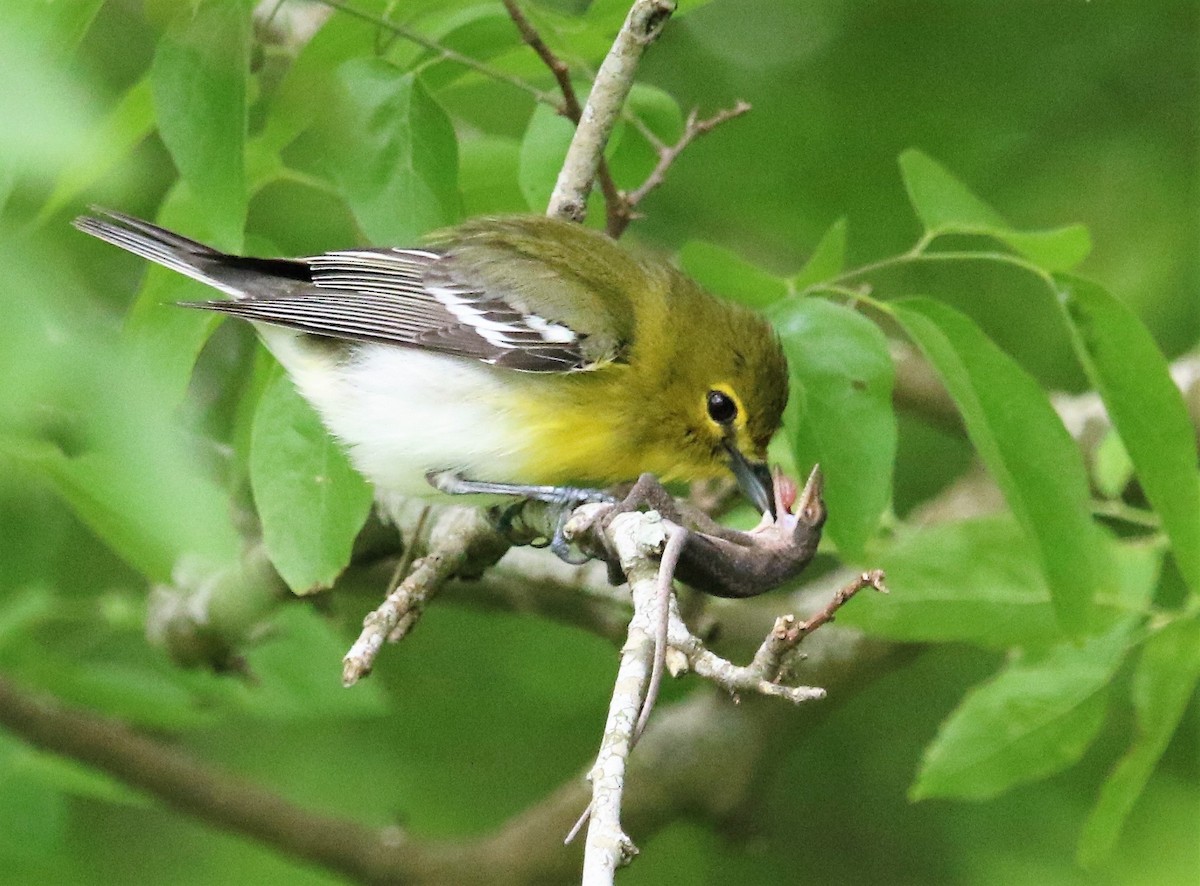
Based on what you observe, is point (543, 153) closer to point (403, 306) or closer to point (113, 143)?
point (403, 306)

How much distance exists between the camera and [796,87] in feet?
19.8

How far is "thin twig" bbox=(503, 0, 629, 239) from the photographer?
10.5 ft

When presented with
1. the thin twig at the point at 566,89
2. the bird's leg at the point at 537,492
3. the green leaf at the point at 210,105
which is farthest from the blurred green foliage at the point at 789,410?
the bird's leg at the point at 537,492

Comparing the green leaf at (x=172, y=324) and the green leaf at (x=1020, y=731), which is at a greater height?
the green leaf at (x=172, y=324)

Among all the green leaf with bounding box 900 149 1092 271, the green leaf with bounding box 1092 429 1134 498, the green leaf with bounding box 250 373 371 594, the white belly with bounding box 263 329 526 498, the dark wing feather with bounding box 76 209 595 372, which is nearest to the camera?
the green leaf with bounding box 250 373 371 594

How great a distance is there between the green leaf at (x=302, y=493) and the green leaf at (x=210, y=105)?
549mm

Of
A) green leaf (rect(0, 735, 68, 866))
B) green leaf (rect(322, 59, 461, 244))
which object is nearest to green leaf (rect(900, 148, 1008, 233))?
green leaf (rect(322, 59, 461, 244))

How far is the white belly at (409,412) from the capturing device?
12.0ft

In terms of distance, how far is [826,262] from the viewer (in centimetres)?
361

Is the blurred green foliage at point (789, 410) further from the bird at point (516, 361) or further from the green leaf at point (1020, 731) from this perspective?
the bird at point (516, 361)

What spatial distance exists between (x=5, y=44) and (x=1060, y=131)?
5.08 meters

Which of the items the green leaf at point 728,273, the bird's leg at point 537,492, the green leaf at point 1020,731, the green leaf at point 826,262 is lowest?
the green leaf at point 1020,731

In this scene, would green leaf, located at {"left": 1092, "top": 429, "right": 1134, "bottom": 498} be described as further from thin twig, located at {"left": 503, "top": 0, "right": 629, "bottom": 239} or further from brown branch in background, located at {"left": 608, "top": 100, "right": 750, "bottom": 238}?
thin twig, located at {"left": 503, "top": 0, "right": 629, "bottom": 239}

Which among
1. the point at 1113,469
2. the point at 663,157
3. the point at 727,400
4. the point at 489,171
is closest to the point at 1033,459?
the point at 727,400
